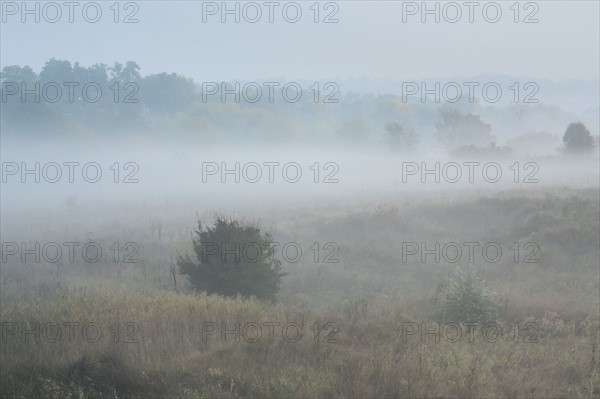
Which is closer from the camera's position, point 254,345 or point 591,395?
point 591,395

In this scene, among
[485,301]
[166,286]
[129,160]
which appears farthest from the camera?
[129,160]

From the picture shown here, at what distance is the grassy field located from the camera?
220 inches

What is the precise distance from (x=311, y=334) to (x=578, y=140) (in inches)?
1927

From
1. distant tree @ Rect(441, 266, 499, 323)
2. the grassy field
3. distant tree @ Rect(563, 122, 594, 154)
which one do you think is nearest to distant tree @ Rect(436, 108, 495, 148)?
distant tree @ Rect(563, 122, 594, 154)

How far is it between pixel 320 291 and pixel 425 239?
7158 mm

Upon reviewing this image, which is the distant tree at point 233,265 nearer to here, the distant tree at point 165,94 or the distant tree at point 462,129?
the distant tree at point 462,129

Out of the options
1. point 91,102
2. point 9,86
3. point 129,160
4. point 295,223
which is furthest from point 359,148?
point 295,223

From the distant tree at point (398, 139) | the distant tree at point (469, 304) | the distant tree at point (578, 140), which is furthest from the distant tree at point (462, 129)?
the distant tree at point (469, 304)

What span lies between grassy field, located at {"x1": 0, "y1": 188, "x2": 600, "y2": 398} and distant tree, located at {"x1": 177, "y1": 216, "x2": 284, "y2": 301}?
1008 mm

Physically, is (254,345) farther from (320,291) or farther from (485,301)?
(320,291)

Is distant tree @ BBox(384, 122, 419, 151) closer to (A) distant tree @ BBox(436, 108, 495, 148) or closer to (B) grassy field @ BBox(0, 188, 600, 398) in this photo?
(A) distant tree @ BBox(436, 108, 495, 148)

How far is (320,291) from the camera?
1334 cm

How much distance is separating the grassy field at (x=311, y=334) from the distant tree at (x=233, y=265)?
1.01 meters

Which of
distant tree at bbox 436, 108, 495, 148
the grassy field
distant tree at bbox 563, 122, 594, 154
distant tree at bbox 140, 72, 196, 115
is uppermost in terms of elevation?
distant tree at bbox 140, 72, 196, 115
